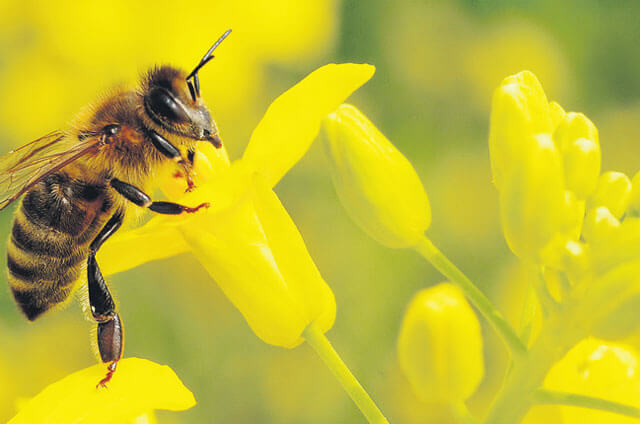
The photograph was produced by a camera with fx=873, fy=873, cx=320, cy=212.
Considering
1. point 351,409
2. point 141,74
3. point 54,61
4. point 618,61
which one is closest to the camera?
point 141,74

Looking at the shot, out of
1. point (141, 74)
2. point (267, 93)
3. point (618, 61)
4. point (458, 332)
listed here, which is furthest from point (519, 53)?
point (458, 332)

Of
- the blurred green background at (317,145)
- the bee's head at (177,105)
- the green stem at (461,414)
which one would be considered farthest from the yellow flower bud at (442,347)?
the blurred green background at (317,145)

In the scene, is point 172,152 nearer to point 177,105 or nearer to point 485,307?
point 177,105

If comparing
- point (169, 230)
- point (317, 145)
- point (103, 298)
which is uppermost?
point (169, 230)

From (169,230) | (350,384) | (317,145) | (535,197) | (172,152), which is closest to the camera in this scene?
(535,197)

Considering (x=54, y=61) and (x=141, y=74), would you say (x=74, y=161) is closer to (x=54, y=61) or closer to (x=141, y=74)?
(x=141, y=74)

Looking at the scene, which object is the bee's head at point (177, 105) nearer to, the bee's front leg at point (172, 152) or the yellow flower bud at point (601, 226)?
the bee's front leg at point (172, 152)

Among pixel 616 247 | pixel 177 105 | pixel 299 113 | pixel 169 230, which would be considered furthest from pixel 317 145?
pixel 616 247
